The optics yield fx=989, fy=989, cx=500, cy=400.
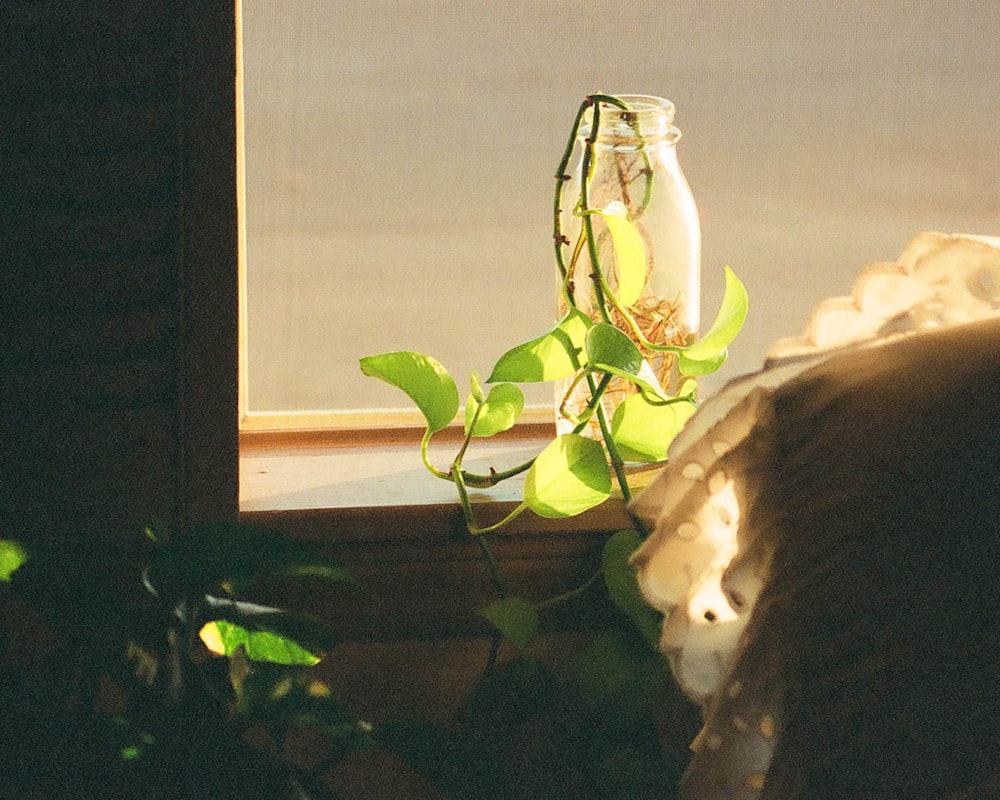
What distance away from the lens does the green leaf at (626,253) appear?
702 millimetres

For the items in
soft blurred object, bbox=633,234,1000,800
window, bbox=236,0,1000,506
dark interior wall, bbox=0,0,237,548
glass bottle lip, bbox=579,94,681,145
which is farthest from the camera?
window, bbox=236,0,1000,506

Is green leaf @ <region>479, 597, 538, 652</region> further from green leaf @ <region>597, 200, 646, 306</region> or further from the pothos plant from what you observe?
green leaf @ <region>597, 200, 646, 306</region>

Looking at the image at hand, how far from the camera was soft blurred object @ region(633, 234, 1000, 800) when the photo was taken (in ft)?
1.42

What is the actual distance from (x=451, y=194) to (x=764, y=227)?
344 mm

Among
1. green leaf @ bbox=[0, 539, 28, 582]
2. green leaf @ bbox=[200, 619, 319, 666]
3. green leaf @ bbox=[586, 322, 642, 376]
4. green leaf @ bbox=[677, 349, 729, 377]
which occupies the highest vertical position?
green leaf @ bbox=[586, 322, 642, 376]

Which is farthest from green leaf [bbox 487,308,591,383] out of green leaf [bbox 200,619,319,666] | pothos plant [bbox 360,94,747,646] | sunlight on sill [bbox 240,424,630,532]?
green leaf [bbox 200,619,319,666]

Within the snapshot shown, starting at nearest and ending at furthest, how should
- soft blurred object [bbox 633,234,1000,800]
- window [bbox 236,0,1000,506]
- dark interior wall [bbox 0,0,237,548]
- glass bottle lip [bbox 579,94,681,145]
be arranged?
soft blurred object [bbox 633,234,1000,800]
dark interior wall [bbox 0,0,237,548]
glass bottle lip [bbox 579,94,681,145]
window [bbox 236,0,1000,506]

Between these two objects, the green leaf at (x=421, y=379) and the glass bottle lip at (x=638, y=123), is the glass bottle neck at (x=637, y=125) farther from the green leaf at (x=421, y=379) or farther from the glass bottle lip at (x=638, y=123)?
the green leaf at (x=421, y=379)

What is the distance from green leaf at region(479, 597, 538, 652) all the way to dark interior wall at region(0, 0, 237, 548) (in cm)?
22

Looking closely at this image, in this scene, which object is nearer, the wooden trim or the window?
the wooden trim

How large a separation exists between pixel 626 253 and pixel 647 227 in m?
0.12

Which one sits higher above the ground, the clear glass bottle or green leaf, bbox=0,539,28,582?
the clear glass bottle

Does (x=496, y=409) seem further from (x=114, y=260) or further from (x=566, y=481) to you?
(x=114, y=260)

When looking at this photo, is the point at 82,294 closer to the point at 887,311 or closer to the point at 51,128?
the point at 51,128
